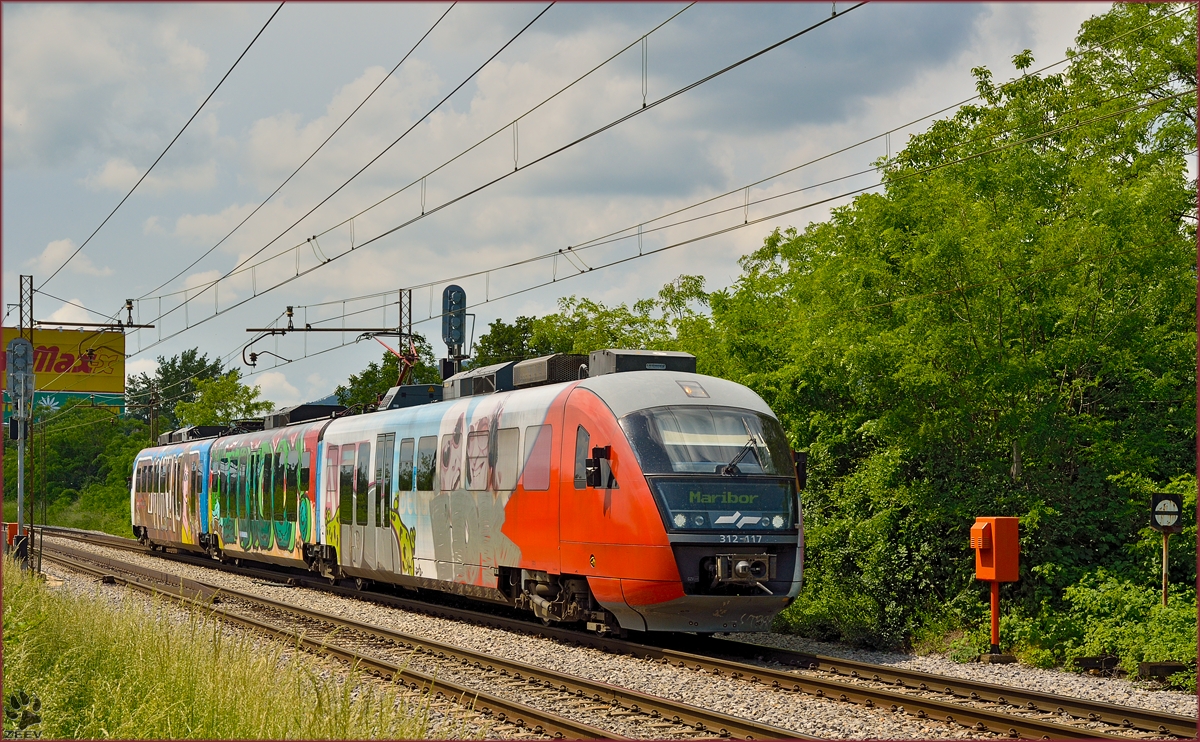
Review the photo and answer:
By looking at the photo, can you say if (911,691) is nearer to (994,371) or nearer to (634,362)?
(994,371)

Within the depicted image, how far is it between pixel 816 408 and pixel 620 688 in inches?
350

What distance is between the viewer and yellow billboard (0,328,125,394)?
200ft

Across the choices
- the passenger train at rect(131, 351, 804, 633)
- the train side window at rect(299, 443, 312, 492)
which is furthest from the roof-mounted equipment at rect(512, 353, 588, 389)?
the train side window at rect(299, 443, 312, 492)

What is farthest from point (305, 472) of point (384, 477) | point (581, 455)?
point (581, 455)

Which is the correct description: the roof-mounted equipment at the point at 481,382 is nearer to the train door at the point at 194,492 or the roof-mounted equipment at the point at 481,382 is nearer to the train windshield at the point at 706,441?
the train windshield at the point at 706,441

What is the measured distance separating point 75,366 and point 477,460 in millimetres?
48162

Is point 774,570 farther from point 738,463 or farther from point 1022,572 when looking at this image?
point 1022,572

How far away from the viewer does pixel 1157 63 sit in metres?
23.5

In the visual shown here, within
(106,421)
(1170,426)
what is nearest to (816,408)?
(1170,426)

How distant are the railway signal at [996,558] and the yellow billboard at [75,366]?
52850 mm

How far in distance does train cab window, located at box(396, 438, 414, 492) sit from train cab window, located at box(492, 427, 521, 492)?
3.17 m

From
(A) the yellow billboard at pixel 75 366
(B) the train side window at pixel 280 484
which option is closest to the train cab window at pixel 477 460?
(B) the train side window at pixel 280 484

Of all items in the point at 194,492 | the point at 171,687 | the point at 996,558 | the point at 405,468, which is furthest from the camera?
the point at 194,492

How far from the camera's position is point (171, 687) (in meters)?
9.27
